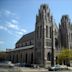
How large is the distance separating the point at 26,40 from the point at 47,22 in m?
32.9

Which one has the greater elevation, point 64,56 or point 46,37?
point 46,37

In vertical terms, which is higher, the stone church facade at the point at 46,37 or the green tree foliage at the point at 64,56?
the stone church facade at the point at 46,37

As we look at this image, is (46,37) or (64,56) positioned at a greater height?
(46,37)

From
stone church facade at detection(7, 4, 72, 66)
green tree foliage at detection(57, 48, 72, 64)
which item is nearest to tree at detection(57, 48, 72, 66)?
green tree foliage at detection(57, 48, 72, 64)

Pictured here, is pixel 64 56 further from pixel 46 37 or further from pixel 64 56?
pixel 46 37

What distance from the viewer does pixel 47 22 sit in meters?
83.6

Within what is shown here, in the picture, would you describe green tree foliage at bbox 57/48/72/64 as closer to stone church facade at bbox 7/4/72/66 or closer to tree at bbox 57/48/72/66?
tree at bbox 57/48/72/66

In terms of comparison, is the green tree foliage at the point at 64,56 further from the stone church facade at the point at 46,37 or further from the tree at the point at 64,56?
the stone church facade at the point at 46,37

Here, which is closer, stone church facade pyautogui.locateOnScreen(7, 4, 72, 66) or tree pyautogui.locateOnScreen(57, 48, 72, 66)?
stone church facade pyautogui.locateOnScreen(7, 4, 72, 66)

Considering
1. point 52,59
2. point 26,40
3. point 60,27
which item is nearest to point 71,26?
point 60,27

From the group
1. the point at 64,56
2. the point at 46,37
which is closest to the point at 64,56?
the point at 64,56

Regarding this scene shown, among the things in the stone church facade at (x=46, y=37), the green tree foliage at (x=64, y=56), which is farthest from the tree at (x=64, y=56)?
the stone church facade at (x=46, y=37)

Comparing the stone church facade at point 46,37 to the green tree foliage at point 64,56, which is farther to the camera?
the green tree foliage at point 64,56

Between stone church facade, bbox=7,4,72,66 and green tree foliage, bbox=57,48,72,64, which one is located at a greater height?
stone church facade, bbox=7,4,72,66
